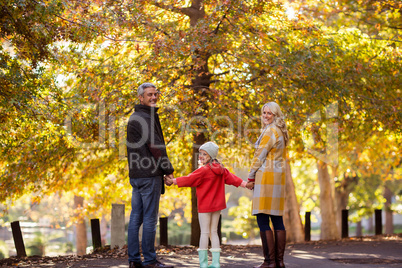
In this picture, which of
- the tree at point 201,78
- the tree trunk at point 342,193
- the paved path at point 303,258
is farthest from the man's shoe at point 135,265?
the tree trunk at point 342,193

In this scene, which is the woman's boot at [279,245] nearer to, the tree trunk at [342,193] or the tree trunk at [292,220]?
the tree trunk at [292,220]

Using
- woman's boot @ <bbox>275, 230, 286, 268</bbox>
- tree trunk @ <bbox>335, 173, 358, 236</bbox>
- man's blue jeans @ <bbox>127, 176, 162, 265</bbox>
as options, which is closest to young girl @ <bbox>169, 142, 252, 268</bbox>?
man's blue jeans @ <bbox>127, 176, 162, 265</bbox>

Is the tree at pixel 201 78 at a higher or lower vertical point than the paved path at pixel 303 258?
higher

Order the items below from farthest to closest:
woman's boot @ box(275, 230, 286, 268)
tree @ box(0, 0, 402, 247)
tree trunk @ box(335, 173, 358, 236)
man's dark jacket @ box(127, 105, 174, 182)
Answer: tree trunk @ box(335, 173, 358, 236)
tree @ box(0, 0, 402, 247)
woman's boot @ box(275, 230, 286, 268)
man's dark jacket @ box(127, 105, 174, 182)

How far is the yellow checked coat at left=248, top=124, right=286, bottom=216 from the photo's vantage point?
6027mm

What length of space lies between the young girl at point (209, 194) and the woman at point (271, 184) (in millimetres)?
465

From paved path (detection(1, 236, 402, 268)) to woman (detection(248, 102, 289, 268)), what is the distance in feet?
3.85

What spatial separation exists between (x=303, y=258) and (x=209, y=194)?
297 centimetres

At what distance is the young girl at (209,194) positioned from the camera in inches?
234

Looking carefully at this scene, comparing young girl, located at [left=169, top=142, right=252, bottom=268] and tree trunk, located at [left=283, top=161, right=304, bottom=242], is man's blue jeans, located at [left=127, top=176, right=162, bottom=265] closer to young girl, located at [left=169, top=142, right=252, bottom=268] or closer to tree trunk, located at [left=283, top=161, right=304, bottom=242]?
young girl, located at [left=169, top=142, right=252, bottom=268]

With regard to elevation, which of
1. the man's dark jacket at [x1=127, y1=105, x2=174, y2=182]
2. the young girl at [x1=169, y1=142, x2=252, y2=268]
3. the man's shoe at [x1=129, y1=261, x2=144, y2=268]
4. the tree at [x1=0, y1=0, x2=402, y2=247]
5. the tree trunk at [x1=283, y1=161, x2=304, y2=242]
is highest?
the tree at [x1=0, y1=0, x2=402, y2=247]

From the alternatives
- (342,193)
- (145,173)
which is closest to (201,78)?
(145,173)

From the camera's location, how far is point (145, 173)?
588 centimetres

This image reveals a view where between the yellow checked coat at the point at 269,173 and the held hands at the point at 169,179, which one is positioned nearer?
the yellow checked coat at the point at 269,173
